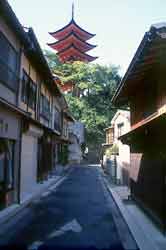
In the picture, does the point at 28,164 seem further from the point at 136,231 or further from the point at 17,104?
the point at 136,231

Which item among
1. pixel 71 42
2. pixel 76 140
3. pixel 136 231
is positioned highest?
pixel 71 42

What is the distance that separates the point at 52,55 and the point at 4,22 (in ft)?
132

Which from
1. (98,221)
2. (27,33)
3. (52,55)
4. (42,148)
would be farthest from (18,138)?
(52,55)

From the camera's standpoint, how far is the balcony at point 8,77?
10195mm

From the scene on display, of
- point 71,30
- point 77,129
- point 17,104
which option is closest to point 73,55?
point 71,30

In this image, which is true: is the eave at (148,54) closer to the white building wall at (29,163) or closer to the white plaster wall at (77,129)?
the white building wall at (29,163)

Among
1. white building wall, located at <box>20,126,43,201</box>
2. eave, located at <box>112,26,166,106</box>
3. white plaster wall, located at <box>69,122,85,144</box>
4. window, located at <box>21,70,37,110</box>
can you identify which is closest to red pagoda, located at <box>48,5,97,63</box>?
white plaster wall, located at <box>69,122,85,144</box>

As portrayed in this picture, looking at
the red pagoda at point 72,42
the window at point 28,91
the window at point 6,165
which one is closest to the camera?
the window at point 6,165

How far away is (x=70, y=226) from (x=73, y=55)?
37.6m

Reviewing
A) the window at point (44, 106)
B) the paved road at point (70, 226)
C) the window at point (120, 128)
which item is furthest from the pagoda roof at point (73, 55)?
the paved road at point (70, 226)

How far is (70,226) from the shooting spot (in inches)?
325

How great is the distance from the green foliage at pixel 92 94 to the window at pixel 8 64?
105ft

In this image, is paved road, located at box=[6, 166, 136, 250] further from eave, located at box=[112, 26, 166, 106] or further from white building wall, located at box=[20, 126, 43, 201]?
eave, located at box=[112, 26, 166, 106]

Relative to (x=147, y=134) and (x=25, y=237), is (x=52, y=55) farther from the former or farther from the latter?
(x=25, y=237)
